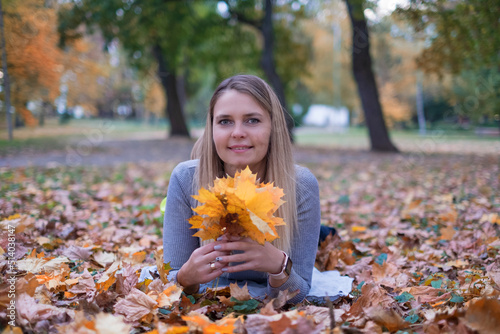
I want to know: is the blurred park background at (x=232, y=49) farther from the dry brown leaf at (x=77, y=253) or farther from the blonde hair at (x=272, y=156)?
the dry brown leaf at (x=77, y=253)

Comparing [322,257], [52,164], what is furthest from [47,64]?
[322,257]

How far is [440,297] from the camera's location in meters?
1.96

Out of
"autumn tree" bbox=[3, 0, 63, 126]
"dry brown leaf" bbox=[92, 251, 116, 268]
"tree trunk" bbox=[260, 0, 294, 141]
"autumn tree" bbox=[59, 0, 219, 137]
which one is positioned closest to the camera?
"dry brown leaf" bbox=[92, 251, 116, 268]

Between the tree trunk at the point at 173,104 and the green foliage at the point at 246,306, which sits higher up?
the tree trunk at the point at 173,104

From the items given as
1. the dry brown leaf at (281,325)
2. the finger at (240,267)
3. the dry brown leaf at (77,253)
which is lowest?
the dry brown leaf at (77,253)

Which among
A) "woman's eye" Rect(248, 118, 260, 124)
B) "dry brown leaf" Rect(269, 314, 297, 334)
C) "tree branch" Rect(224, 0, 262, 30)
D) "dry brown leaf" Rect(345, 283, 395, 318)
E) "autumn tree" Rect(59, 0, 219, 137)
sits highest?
"tree branch" Rect(224, 0, 262, 30)

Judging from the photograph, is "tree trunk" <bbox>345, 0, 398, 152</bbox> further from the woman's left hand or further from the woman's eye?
the woman's left hand

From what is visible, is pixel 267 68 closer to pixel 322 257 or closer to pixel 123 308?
pixel 322 257

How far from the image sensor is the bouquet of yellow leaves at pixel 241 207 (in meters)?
1.40

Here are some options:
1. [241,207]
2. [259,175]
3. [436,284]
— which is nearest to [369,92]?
[436,284]

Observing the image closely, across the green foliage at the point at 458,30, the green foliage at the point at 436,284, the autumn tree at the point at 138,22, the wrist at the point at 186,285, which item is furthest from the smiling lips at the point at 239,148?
the autumn tree at the point at 138,22

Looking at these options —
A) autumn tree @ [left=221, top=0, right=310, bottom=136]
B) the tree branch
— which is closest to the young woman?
autumn tree @ [left=221, top=0, right=310, bottom=136]

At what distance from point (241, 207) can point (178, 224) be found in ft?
2.47

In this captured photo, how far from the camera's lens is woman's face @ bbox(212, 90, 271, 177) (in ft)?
6.40
